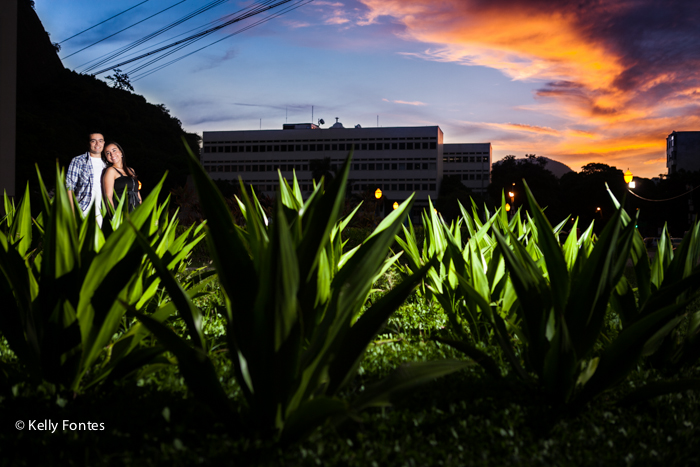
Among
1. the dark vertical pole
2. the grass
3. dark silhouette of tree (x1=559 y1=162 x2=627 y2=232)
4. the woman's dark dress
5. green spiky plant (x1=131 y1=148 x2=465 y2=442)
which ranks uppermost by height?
dark silhouette of tree (x1=559 y1=162 x2=627 y2=232)

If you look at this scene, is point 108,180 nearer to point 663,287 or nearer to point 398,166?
Answer: point 663,287

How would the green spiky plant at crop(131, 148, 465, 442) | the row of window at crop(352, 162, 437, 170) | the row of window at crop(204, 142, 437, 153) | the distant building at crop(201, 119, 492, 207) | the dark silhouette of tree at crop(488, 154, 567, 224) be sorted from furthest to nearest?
the row of window at crop(204, 142, 437, 153)
the distant building at crop(201, 119, 492, 207)
the row of window at crop(352, 162, 437, 170)
the dark silhouette of tree at crop(488, 154, 567, 224)
the green spiky plant at crop(131, 148, 465, 442)

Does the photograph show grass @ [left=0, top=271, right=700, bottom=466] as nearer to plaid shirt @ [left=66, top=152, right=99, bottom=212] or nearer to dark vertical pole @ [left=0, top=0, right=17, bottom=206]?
plaid shirt @ [left=66, top=152, right=99, bottom=212]

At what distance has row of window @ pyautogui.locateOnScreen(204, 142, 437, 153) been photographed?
287 ft

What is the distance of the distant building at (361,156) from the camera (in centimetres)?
8719

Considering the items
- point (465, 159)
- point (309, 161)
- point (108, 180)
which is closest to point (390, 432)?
point (108, 180)

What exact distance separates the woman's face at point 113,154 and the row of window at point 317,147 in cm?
8169

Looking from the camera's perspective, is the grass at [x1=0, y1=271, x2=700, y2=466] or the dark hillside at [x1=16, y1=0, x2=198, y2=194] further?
the dark hillside at [x1=16, y1=0, x2=198, y2=194]

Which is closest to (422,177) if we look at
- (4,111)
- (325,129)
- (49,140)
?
(325,129)

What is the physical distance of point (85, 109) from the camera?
168 ft

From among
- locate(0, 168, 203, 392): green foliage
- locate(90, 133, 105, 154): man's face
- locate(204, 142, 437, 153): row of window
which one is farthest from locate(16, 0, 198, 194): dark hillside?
locate(0, 168, 203, 392): green foliage

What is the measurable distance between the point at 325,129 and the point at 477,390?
299ft

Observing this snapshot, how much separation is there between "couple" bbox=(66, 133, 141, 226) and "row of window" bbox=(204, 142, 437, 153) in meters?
81.7

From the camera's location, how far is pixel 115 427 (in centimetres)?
144
